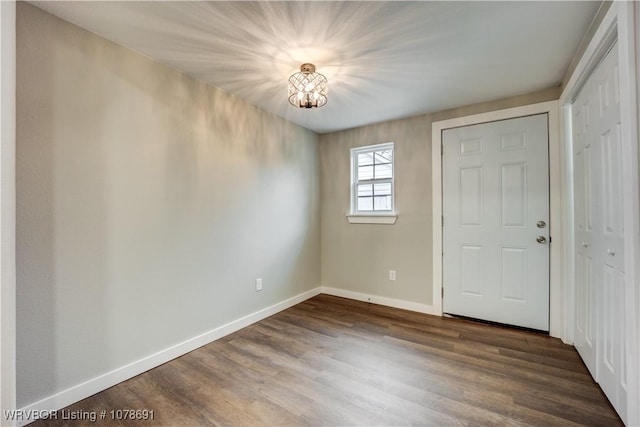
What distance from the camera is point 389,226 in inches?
133

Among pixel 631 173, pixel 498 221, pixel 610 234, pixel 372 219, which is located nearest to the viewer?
pixel 631 173

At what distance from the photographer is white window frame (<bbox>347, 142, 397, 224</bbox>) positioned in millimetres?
3350

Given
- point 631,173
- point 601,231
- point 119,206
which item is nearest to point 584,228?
point 601,231

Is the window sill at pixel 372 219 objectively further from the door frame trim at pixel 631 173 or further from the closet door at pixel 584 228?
the door frame trim at pixel 631 173

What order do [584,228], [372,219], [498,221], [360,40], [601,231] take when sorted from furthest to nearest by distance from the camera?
[372,219] → [498,221] → [584,228] → [360,40] → [601,231]

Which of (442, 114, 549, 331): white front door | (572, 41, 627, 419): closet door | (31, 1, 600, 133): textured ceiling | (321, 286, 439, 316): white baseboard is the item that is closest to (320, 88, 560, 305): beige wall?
(321, 286, 439, 316): white baseboard

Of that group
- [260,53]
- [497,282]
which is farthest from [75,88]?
[497,282]

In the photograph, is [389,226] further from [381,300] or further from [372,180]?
[381,300]

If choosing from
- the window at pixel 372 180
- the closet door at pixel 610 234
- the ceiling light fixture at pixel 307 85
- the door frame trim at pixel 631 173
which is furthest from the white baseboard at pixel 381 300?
the ceiling light fixture at pixel 307 85

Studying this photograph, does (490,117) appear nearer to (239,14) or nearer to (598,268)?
(598,268)

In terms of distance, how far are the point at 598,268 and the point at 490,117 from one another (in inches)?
66.2

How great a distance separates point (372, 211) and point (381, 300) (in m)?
1.14

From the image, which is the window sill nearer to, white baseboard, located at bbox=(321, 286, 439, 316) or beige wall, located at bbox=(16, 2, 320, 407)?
white baseboard, located at bbox=(321, 286, 439, 316)

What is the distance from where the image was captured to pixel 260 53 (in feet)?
6.24
